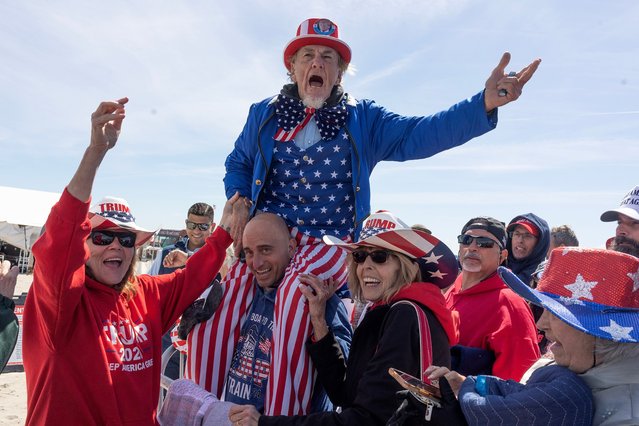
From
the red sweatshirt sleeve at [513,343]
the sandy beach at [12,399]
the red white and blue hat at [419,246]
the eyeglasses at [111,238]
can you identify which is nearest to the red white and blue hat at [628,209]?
the red sweatshirt sleeve at [513,343]

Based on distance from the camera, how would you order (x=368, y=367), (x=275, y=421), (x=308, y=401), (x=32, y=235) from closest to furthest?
(x=368, y=367) → (x=275, y=421) → (x=308, y=401) → (x=32, y=235)

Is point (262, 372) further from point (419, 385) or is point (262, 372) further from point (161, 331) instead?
point (419, 385)

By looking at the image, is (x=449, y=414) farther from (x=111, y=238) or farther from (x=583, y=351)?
(x=111, y=238)

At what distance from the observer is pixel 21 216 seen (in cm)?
2025

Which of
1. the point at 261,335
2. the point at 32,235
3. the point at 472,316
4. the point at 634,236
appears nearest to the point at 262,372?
the point at 261,335

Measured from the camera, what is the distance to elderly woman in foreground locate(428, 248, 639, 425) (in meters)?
1.51

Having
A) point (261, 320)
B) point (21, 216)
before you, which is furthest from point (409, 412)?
point (21, 216)

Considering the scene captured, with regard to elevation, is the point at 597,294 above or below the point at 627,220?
below

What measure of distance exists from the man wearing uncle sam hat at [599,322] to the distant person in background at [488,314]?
3.86 feet

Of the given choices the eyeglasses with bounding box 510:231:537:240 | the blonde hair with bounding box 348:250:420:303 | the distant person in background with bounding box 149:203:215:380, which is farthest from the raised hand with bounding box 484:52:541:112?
the distant person in background with bounding box 149:203:215:380

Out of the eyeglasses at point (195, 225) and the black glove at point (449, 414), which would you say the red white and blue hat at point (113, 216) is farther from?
the eyeglasses at point (195, 225)

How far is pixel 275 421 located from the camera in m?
2.27

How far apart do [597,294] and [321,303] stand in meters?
1.39

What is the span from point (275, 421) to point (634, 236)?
3.37 metres
